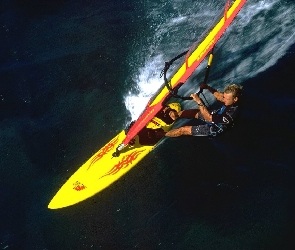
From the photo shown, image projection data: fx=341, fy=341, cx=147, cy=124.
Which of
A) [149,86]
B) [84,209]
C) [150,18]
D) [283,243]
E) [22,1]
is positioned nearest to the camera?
[283,243]

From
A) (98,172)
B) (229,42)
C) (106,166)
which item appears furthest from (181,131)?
(229,42)

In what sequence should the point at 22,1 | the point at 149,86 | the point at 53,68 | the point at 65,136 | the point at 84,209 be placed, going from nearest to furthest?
the point at 84,209
the point at 65,136
the point at 149,86
the point at 53,68
the point at 22,1

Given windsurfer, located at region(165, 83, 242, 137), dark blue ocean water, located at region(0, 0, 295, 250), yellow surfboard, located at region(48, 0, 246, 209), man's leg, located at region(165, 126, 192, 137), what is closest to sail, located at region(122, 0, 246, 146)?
yellow surfboard, located at region(48, 0, 246, 209)

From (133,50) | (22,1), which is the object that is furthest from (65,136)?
(22,1)

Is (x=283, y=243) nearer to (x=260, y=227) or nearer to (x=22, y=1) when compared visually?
(x=260, y=227)

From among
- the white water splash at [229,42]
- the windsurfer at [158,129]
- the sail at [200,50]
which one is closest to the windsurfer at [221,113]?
the sail at [200,50]

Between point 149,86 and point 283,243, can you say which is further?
point 149,86

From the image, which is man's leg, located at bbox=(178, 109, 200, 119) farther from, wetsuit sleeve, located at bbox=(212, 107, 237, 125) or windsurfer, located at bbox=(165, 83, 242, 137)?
wetsuit sleeve, located at bbox=(212, 107, 237, 125)

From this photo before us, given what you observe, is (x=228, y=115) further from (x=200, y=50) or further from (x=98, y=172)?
(x=98, y=172)
